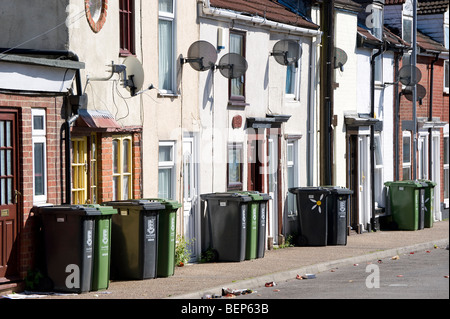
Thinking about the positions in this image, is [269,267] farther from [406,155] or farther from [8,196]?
[406,155]

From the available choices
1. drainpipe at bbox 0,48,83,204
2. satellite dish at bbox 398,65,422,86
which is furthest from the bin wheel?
drainpipe at bbox 0,48,83,204

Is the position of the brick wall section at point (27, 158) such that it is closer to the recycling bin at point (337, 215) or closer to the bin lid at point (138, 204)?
the bin lid at point (138, 204)

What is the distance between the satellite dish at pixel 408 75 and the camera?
28.2 metres

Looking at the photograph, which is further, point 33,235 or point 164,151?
point 164,151

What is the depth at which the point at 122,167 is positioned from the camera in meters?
17.0

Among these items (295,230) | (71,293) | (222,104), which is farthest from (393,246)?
(71,293)

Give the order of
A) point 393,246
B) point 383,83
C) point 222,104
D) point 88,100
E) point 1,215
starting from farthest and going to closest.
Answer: point 383,83
point 393,246
point 222,104
point 88,100
point 1,215

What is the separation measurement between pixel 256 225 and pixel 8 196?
5.84 meters

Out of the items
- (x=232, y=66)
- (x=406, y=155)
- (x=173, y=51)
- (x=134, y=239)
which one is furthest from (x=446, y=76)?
(x=134, y=239)

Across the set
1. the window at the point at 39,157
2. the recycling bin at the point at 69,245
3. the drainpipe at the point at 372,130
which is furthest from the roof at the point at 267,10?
the recycling bin at the point at 69,245

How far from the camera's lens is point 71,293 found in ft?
46.7
